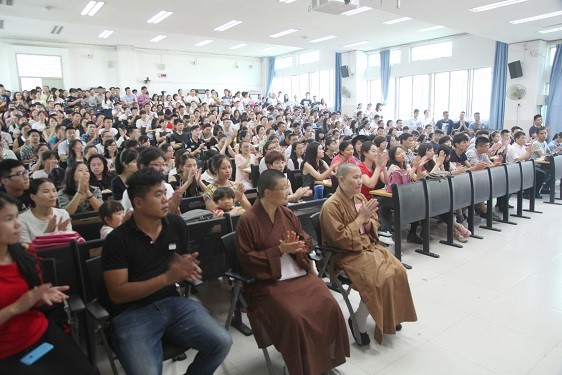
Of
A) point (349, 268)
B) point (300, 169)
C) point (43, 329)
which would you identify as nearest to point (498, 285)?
point (349, 268)

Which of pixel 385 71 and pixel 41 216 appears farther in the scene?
pixel 385 71

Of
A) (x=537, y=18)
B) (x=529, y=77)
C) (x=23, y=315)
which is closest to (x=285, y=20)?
(x=537, y=18)

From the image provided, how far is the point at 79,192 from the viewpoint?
3240mm

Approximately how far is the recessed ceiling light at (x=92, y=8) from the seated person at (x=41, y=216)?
6.75 metres

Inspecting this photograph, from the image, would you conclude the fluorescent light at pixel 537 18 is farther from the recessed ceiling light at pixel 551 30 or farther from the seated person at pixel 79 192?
the seated person at pixel 79 192

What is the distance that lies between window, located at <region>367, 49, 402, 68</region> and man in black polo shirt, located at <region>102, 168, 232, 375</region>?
1417 cm

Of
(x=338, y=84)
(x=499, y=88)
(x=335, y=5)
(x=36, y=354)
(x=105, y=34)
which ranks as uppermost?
(x=105, y=34)

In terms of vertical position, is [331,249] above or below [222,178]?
below

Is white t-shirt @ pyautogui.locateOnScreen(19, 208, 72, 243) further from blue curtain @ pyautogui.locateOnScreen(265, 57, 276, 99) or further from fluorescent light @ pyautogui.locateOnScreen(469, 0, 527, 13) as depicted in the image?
blue curtain @ pyautogui.locateOnScreen(265, 57, 276, 99)

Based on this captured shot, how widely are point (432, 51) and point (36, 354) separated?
570 inches

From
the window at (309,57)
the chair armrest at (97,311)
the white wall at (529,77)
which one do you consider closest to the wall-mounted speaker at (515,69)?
the white wall at (529,77)

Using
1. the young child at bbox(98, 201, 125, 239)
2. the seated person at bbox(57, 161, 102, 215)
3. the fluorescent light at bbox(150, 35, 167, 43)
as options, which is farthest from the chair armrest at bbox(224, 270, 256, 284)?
the fluorescent light at bbox(150, 35, 167, 43)

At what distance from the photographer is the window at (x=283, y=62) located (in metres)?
18.8

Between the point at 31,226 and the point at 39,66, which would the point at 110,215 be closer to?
the point at 31,226
